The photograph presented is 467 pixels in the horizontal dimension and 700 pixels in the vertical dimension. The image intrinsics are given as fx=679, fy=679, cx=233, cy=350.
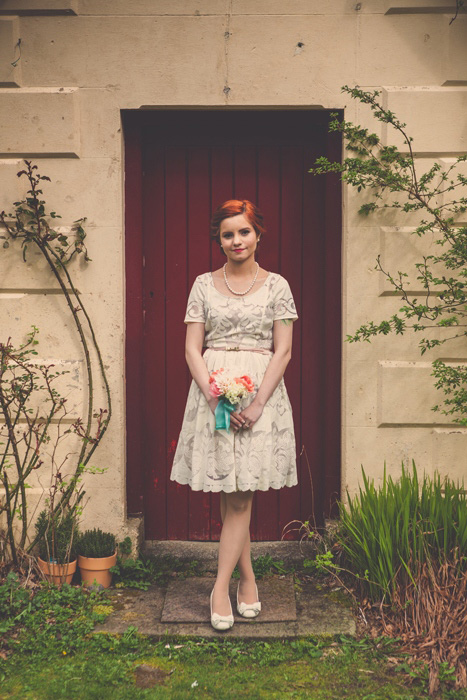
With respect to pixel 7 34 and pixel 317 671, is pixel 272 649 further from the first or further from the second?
pixel 7 34

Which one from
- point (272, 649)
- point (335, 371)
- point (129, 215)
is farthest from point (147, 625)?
point (129, 215)

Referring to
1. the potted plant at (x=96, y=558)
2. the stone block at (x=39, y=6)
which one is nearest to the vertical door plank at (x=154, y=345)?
the potted plant at (x=96, y=558)

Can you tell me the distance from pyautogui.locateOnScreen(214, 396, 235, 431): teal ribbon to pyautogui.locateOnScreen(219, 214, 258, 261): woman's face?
776mm

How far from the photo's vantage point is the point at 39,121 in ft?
14.6

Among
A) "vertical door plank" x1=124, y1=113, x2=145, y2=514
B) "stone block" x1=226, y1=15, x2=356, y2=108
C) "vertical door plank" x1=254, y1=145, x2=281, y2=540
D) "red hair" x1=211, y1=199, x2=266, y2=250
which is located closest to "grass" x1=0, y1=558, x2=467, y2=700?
"vertical door plank" x1=124, y1=113, x2=145, y2=514

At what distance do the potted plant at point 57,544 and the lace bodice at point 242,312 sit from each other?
1578 millimetres

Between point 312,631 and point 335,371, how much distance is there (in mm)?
1775

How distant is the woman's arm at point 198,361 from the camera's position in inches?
138

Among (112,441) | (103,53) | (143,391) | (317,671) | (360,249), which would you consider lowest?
(317,671)

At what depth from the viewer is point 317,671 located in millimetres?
3338

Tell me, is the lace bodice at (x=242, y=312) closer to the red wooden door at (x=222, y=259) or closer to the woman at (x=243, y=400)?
the woman at (x=243, y=400)

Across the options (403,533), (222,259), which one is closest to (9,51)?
(222,259)

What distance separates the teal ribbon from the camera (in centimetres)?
342

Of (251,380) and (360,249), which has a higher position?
(360,249)
